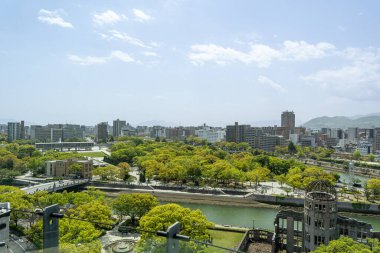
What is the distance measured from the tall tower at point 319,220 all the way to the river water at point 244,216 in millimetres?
5995

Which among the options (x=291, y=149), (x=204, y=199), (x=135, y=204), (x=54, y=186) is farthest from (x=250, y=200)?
(x=291, y=149)

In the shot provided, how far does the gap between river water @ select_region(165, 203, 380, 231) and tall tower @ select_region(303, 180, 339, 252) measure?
5995mm

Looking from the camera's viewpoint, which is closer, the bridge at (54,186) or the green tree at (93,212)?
the green tree at (93,212)

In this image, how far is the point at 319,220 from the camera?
1287 cm

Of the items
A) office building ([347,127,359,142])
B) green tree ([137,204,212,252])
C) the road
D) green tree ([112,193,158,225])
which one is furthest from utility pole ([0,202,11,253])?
office building ([347,127,359,142])

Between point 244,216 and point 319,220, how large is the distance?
9.47 m

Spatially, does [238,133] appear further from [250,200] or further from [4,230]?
[4,230]

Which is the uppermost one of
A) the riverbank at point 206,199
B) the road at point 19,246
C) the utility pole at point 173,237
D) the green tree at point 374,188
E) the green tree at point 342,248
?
the utility pole at point 173,237

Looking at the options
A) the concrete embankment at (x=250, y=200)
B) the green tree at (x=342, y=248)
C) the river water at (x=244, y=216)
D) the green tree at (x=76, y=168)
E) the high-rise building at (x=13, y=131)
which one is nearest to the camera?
the green tree at (x=342, y=248)

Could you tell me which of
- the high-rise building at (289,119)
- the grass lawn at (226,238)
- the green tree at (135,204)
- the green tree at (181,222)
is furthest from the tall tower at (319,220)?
the high-rise building at (289,119)

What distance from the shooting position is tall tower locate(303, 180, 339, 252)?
12.8 metres

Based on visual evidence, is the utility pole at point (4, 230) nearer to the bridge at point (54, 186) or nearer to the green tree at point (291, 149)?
the bridge at point (54, 186)

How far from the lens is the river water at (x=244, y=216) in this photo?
2017cm

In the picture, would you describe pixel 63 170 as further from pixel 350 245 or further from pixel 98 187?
pixel 350 245
